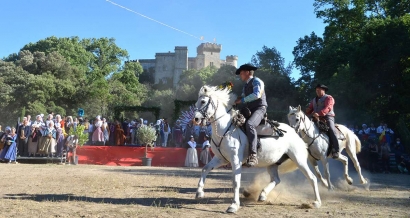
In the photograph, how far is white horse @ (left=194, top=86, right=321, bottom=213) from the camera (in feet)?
25.5

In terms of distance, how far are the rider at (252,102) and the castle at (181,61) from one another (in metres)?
106

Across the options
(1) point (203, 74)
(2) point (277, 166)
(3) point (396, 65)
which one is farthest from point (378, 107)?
(1) point (203, 74)

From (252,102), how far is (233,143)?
1.11 m

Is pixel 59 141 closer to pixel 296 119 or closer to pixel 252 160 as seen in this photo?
pixel 296 119

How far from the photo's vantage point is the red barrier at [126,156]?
74.6ft

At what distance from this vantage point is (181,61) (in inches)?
4601

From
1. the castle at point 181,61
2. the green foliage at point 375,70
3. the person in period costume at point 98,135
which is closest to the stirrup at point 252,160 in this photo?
the person in period costume at point 98,135

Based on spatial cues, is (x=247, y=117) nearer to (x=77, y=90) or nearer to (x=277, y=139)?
(x=277, y=139)

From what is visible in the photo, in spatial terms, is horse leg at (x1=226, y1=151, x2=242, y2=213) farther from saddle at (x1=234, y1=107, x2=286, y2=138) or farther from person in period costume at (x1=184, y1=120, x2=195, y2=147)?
person in period costume at (x1=184, y1=120, x2=195, y2=147)

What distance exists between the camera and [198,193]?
852 cm

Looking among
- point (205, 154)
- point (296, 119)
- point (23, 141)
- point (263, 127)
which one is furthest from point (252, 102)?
point (23, 141)

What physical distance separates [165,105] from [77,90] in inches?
751

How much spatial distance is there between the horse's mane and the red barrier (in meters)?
15.2

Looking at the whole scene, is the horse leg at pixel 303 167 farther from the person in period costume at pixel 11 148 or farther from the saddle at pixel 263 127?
the person in period costume at pixel 11 148
